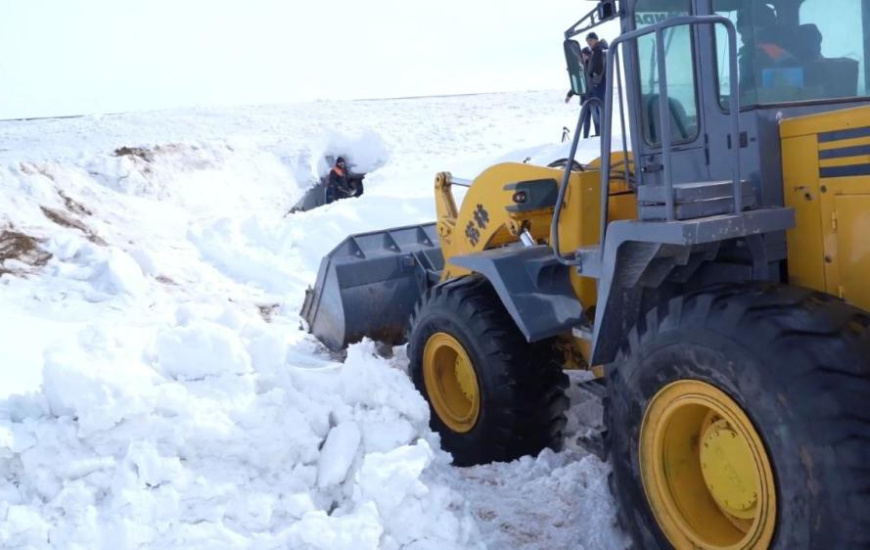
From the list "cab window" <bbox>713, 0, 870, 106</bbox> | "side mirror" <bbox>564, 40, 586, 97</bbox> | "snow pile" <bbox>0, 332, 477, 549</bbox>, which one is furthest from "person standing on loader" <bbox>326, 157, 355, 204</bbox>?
"cab window" <bbox>713, 0, 870, 106</bbox>

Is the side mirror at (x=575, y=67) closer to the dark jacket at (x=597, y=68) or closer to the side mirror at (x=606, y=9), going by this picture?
the dark jacket at (x=597, y=68)

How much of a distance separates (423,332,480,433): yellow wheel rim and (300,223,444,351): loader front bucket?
1263mm

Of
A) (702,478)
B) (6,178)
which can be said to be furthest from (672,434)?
(6,178)

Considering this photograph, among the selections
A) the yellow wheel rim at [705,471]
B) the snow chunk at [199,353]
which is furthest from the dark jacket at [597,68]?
the snow chunk at [199,353]

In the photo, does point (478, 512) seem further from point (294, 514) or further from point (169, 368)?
point (169, 368)

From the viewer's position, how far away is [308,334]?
6.86 meters

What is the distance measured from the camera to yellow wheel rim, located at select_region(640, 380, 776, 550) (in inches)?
101

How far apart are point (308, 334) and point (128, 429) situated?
3.37m

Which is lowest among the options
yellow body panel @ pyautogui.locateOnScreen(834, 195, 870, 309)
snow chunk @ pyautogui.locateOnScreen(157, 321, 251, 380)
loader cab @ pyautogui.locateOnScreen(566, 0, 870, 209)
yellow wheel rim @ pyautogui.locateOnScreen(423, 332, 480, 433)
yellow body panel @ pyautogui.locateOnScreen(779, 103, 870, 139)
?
yellow wheel rim @ pyautogui.locateOnScreen(423, 332, 480, 433)

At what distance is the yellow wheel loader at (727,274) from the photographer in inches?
93.8

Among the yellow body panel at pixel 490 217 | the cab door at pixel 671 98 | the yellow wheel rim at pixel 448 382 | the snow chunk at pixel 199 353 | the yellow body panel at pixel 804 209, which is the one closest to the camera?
the yellow body panel at pixel 804 209

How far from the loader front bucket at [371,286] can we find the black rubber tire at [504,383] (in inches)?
63.0

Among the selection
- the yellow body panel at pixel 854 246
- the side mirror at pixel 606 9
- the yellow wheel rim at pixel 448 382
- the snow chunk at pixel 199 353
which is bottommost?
the yellow wheel rim at pixel 448 382

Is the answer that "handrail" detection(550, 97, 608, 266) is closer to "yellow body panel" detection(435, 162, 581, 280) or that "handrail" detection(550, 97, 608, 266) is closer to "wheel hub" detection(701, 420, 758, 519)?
"yellow body panel" detection(435, 162, 581, 280)
